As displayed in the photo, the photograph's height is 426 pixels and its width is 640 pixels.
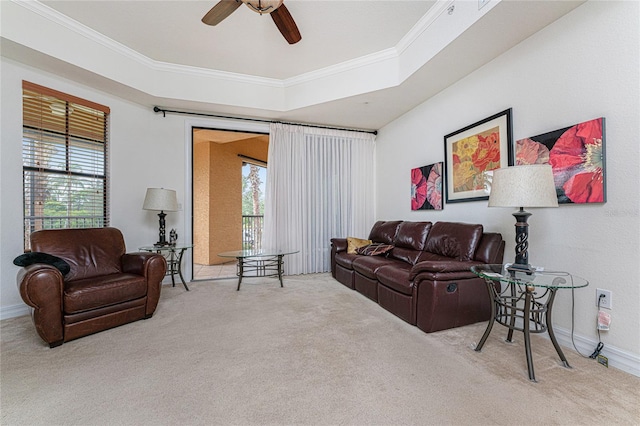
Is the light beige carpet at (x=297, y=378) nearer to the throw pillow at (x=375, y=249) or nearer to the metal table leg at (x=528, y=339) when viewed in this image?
the metal table leg at (x=528, y=339)

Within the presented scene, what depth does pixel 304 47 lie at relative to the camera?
129 inches

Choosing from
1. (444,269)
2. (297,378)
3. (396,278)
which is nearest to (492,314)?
(444,269)

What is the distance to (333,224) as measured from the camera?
16.2 feet

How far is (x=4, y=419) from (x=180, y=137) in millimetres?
3675

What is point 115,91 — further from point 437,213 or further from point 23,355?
point 437,213

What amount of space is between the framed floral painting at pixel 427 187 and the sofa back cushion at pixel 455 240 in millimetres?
507

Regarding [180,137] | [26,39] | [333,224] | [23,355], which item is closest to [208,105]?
[180,137]

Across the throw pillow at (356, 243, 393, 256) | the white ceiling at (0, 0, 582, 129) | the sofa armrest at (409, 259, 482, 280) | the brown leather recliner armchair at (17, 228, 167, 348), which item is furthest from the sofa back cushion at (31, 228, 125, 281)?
the sofa armrest at (409, 259, 482, 280)

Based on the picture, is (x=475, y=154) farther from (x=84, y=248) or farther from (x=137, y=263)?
(x=84, y=248)

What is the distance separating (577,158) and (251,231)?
20.1 feet

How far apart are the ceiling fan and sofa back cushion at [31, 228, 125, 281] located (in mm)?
2472

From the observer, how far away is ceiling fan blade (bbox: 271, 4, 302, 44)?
2.24 meters

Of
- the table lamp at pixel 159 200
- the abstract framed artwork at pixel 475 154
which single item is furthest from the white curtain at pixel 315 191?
the abstract framed artwork at pixel 475 154

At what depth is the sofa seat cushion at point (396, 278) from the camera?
8.48 ft
